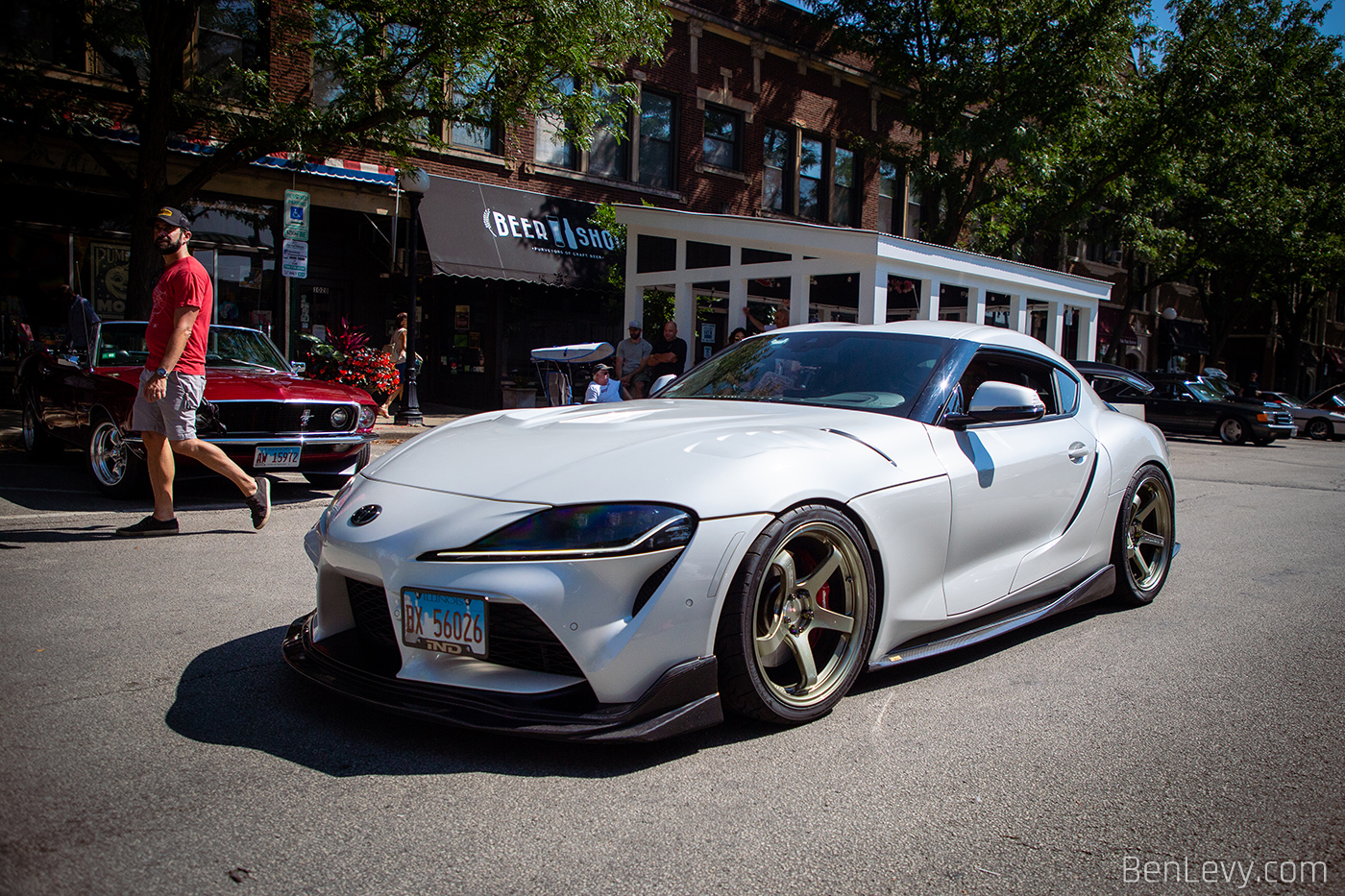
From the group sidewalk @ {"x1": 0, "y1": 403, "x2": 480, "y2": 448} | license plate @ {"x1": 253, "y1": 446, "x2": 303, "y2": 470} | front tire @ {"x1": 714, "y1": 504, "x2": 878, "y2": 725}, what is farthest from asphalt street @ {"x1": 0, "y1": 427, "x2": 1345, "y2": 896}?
sidewalk @ {"x1": 0, "y1": 403, "x2": 480, "y2": 448}

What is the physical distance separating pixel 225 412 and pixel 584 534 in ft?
17.5

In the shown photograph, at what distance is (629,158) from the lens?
1983cm

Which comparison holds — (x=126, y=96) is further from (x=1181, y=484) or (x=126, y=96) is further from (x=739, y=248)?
(x=1181, y=484)

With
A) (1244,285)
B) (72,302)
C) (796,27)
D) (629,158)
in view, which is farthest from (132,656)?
(1244,285)

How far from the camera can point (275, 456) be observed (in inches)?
283

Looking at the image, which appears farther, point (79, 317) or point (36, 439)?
point (79, 317)

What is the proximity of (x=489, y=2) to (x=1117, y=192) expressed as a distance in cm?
1708

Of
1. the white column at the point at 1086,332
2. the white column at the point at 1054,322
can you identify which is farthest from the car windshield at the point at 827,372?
the white column at the point at 1086,332

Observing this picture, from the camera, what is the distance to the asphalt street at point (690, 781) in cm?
215

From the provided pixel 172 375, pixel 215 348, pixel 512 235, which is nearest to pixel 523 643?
pixel 172 375

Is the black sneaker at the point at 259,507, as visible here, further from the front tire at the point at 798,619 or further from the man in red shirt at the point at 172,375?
the front tire at the point at 798,619

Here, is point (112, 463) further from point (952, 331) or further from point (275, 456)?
point (952, 331)

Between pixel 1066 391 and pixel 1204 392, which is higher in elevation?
pixel 1204 392

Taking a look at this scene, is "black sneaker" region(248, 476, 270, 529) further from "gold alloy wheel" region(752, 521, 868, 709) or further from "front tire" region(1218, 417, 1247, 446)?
"front tire" region(1218, 417, 1247, 446)
